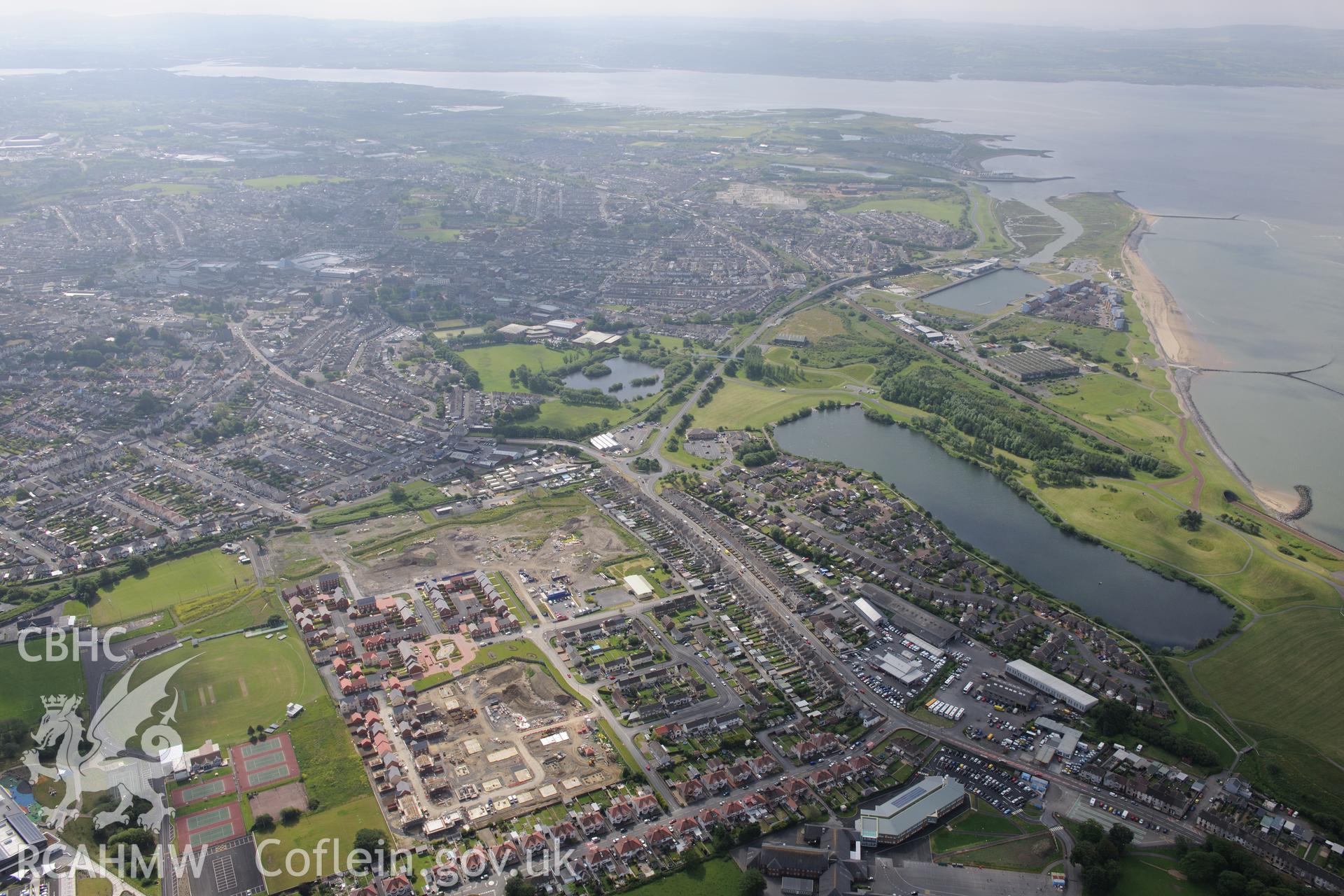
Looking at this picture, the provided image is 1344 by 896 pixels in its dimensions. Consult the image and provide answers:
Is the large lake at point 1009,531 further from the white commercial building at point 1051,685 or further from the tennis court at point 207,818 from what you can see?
the tennis court at point 207,818

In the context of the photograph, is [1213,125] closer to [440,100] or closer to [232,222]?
[440,100]

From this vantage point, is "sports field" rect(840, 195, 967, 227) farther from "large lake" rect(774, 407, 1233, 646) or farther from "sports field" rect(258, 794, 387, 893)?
"sports field" rect(258, 794, 387, 893)

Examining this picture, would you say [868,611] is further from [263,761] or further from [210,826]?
[210,826]

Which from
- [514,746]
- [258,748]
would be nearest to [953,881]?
[514,746]

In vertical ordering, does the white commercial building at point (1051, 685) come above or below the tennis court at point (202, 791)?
above

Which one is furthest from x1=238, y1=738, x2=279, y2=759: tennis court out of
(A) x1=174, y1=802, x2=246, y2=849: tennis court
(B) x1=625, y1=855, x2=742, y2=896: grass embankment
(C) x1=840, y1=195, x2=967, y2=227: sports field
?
(C) x1=840, y1=195, x2=967, y2=227: sports field

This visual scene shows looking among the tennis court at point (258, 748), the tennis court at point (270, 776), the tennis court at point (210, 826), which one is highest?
the tennis court at point (258, 748)

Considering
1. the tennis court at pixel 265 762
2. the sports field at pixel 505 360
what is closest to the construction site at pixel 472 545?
the tennis court at pixel 265 762
